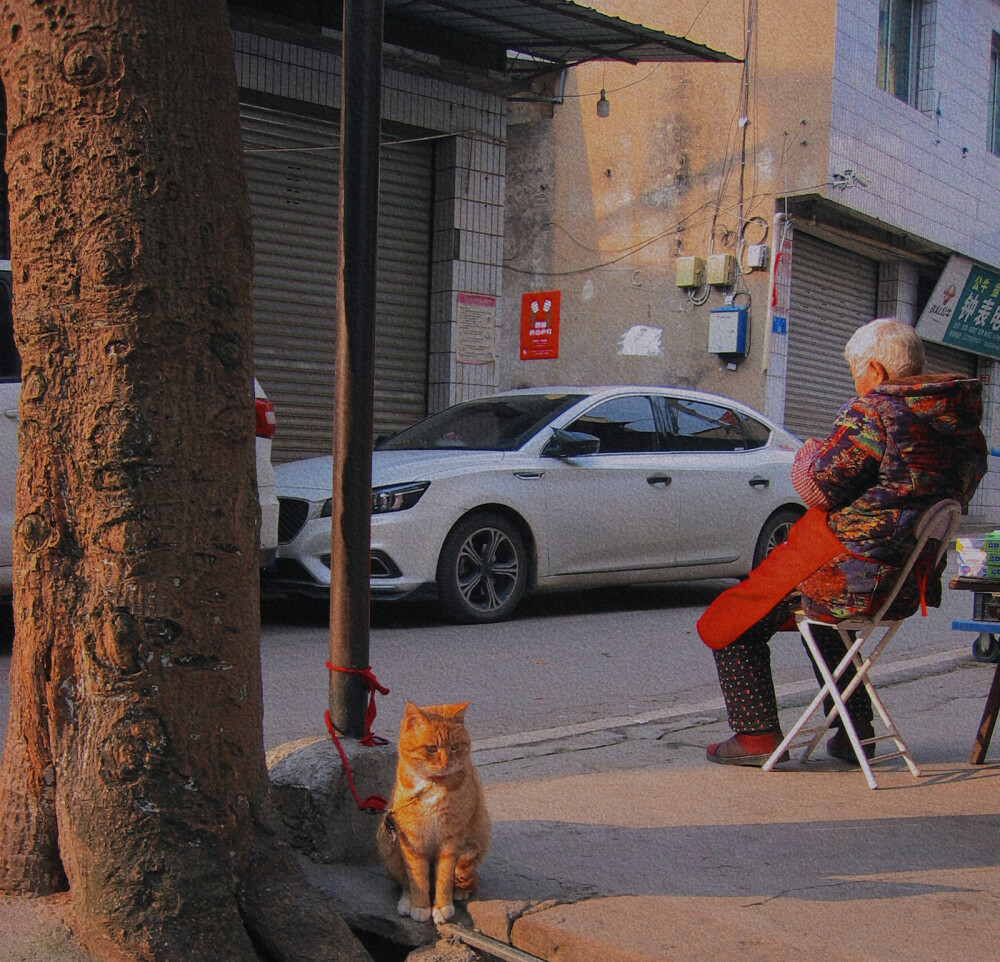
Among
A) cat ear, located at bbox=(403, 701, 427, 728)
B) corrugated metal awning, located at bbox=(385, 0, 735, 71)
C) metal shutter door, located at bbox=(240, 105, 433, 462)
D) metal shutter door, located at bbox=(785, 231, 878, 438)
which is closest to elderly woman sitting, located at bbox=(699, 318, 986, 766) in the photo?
cat ear, located at bbox=(403, 701, 427, 728)

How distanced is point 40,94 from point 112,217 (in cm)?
35

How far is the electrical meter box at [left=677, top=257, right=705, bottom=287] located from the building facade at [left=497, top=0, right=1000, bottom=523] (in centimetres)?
2

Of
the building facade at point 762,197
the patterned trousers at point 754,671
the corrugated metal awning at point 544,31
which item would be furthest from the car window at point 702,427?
the building facade at point 762,197

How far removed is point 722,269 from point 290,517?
977 cm

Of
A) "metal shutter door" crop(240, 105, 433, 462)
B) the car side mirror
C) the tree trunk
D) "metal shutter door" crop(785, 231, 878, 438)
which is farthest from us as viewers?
"metal shutter door" crop(785, 231, 878, 438)

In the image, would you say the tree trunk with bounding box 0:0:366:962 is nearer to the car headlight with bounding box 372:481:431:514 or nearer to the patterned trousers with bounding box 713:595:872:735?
the patterned trousers with bounding box 713:595:872:735

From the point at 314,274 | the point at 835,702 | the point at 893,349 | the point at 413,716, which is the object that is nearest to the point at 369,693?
the point at 413,716

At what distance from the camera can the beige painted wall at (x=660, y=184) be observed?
1545 cm

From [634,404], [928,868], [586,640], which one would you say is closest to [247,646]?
[928,868]

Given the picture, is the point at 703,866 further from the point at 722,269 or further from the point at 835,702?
the point at 722,269

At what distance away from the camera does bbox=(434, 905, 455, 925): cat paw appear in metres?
3.05

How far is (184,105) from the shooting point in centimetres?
283

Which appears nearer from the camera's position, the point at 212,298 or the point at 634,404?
the point at 212,298

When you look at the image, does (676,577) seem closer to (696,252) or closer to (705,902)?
(705,902)
